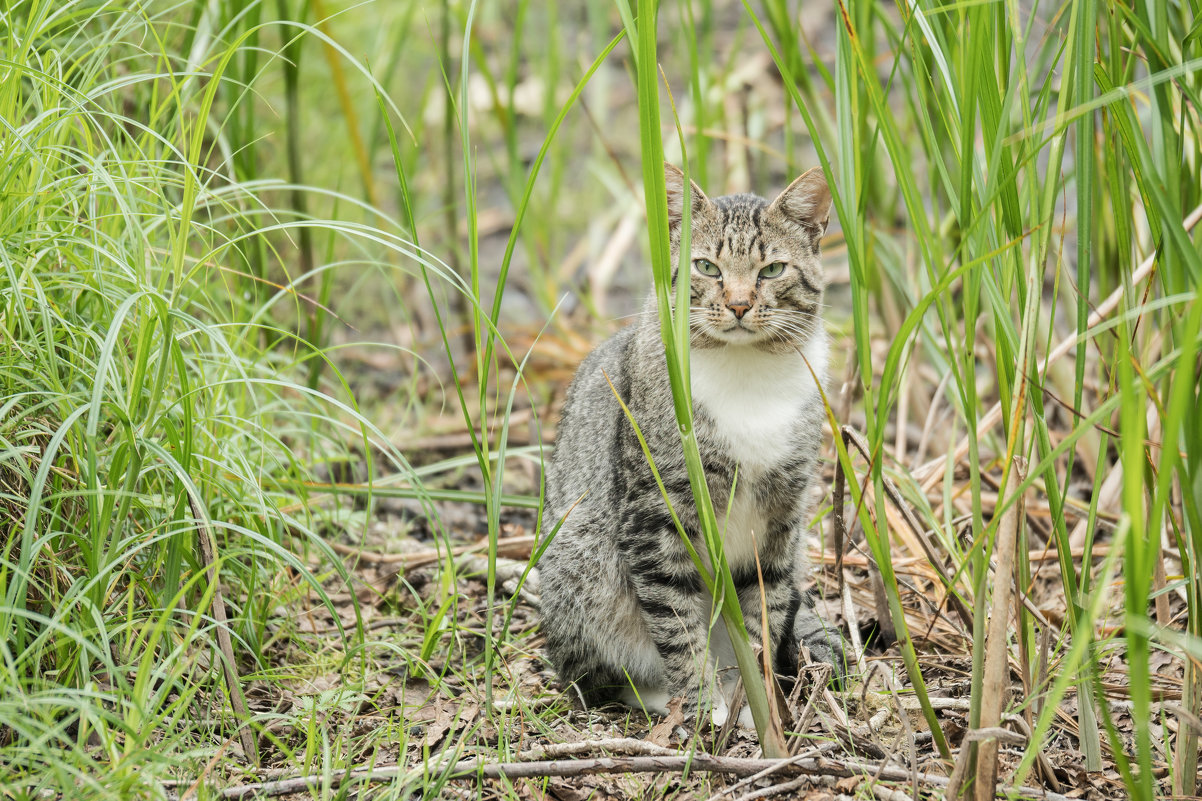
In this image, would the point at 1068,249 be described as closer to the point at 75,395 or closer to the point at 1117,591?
the point at 1117,591

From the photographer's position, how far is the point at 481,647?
9.67 ft

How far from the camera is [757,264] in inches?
108

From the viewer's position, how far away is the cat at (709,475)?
2.60 meters

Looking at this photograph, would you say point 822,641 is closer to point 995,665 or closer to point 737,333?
point 737,333

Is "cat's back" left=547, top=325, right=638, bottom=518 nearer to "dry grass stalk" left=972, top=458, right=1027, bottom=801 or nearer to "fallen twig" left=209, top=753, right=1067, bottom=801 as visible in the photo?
"fallen twig" left=209, top=753, right=1067, bottom=801

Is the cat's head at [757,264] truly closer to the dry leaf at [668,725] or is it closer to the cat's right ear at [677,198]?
the cat's right ear at [677,198]

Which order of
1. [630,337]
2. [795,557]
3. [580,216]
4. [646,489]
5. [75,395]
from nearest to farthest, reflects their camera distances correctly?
[75,395]
[646,489]
[795,557]
[630,337]
[580,216]

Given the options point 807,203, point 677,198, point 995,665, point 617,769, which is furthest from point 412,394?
point 995,665

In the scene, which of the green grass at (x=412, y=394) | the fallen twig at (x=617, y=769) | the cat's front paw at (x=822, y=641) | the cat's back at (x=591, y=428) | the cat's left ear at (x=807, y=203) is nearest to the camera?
the green grass at (x=412, y=394)

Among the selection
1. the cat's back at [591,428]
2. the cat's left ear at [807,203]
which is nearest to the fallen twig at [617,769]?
the cat's back at [591,428]

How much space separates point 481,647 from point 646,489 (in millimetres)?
754

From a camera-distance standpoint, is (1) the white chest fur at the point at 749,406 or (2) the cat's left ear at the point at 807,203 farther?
(2) the cat's left ear at the point at 807,203

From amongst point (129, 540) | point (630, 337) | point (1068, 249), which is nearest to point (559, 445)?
point (630, 337)

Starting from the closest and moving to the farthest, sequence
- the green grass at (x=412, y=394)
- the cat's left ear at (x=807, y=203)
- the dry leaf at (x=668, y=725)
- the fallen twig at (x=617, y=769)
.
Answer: the green grass at (x=412, y=394)
the fallen twig at (x=617, y=769)
the dry leaf at (x=668, y=725)
the cat's left ear at (x=807, y=203)
